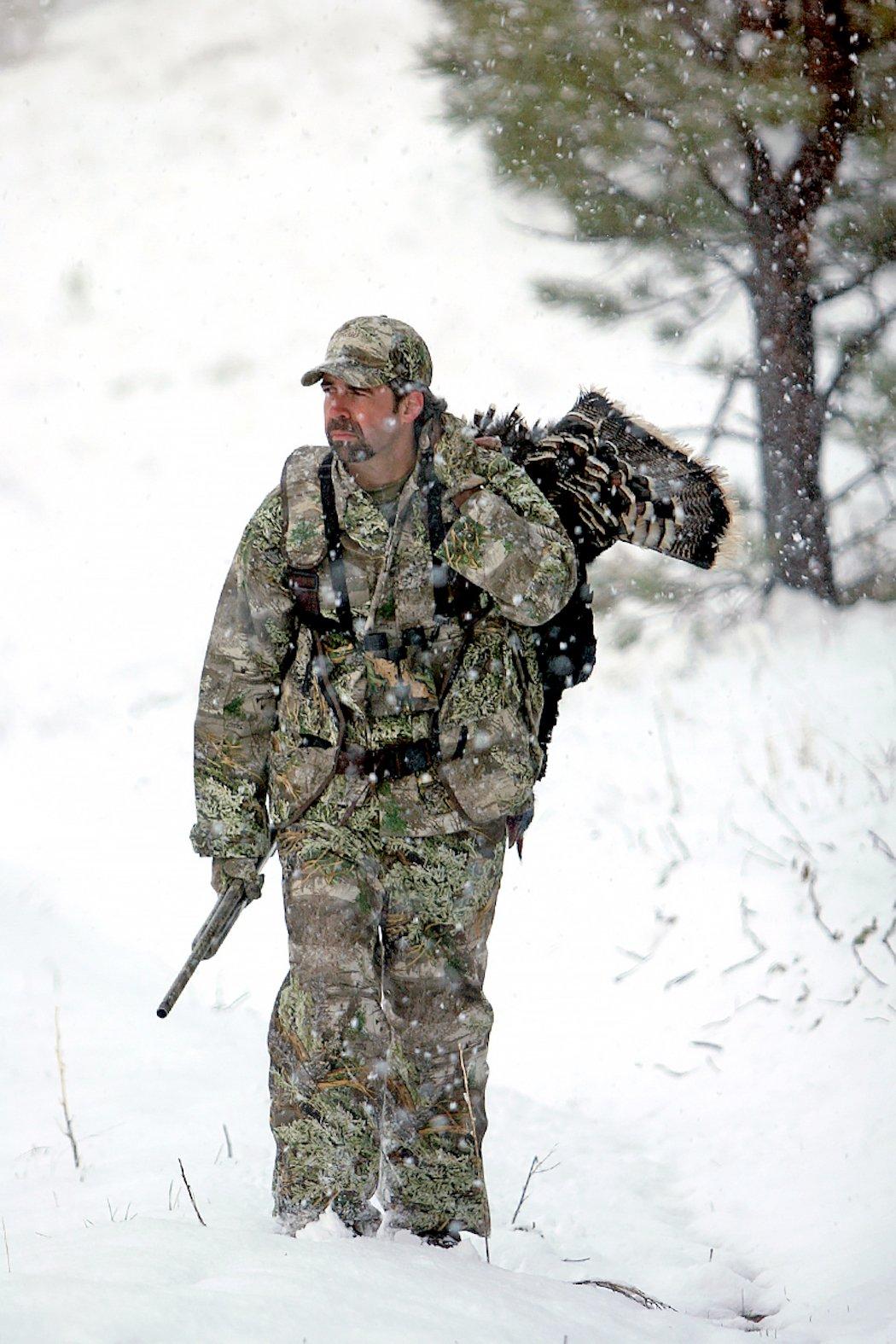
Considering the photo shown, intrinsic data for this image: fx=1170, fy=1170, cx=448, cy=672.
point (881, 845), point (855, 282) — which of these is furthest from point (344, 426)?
point (855, 282)

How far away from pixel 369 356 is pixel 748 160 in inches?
247

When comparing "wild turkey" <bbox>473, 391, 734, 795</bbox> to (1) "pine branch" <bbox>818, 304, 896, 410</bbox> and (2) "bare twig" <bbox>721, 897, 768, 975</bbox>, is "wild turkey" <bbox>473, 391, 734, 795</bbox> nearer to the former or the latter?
(2) "bare twig" <bbox>721, 897, 768, 975</bbox>

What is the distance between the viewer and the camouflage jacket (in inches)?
118

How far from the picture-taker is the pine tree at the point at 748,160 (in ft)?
24.8

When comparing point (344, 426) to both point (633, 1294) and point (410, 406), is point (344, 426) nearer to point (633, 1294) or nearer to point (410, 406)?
point (410, 406)

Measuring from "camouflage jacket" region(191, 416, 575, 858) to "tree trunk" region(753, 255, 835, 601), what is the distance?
5.81 m

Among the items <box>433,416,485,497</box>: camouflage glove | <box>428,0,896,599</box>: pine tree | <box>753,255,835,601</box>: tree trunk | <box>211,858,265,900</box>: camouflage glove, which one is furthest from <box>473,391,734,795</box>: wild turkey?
<box>753,255,835,601</box>: tree trunk

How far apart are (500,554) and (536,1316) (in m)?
1.68

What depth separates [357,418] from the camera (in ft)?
9.96

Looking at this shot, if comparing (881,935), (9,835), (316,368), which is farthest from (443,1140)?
(9,835)

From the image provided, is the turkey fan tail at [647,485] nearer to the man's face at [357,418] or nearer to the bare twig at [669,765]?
the man's face at [357,418]

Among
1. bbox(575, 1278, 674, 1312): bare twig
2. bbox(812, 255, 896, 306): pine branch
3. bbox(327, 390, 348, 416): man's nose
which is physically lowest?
bbox(575, 1278, 674, 1312): bare twig

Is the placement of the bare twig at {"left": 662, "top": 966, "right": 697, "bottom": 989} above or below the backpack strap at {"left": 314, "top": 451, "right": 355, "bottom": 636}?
below

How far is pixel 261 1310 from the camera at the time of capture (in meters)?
2.01
